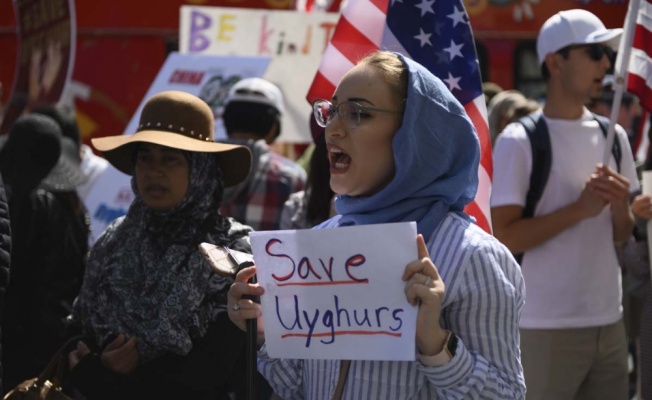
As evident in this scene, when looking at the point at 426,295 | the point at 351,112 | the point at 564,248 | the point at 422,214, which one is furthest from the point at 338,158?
the point at 564,248

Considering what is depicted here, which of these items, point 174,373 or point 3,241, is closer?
point 3,241

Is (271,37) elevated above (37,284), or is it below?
below

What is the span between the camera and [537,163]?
4.66 meters

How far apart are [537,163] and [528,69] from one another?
8.62m

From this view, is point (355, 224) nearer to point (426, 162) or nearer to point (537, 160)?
point (426, 162)

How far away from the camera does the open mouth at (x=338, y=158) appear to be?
2645 millimetres

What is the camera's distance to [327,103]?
8.99ft

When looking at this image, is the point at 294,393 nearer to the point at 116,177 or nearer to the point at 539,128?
the point at 539,128

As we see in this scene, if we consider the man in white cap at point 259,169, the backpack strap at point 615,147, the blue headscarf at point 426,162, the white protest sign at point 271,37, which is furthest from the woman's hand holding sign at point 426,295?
the white protest sign at point 271,37

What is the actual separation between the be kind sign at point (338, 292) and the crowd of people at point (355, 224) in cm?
5

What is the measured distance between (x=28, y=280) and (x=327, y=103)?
102 inches

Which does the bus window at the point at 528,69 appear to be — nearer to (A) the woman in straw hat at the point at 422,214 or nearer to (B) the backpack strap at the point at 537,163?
(B) the backpack strap at the point at 537,163

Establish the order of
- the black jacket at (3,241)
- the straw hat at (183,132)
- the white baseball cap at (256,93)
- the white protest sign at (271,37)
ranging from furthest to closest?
the white protest sign at (271,37) < the white baseball cap at (256,93) < the straw hat at (183,132) < the black jacket at (3,241)

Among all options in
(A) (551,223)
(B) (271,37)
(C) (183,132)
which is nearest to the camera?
(C) (183,132)
